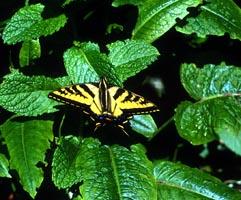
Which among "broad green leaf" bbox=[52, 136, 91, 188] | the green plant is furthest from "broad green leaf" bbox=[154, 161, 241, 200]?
"broad green leaf" bbox=[52, 136, 91, 188]

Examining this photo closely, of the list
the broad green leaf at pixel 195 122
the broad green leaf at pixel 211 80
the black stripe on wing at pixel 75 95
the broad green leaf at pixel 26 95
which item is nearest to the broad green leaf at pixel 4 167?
the broad green leaf at pixel 26 95

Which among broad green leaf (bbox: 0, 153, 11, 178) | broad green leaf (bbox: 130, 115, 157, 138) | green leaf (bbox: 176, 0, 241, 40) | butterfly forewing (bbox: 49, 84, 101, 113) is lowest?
broad green leaf (bbox: 0, 153, 11, 178)

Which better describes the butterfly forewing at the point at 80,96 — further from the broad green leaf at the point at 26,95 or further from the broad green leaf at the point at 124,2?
the broad green leaf at the point at 124,2

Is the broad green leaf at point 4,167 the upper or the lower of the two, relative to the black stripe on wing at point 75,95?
lower

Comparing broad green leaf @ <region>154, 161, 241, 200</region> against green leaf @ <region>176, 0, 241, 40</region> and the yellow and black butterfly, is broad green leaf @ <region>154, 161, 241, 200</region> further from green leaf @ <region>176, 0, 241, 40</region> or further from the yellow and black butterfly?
green leaf @ <region>176, 0, 241, 40</region>

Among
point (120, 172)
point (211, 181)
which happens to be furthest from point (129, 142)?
point (211, 181)
